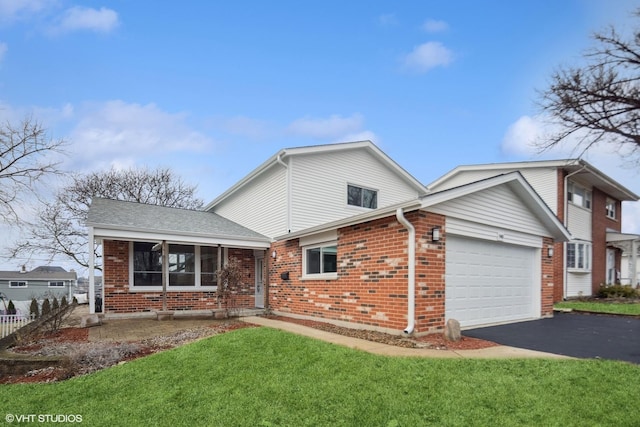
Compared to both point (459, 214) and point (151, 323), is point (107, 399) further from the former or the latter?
point (459, 214)

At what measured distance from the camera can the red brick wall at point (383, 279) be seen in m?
8.03

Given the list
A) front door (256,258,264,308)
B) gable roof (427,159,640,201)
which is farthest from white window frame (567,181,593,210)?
front door (256,258,264,308)

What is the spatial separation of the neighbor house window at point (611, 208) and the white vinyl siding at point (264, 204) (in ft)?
67.4

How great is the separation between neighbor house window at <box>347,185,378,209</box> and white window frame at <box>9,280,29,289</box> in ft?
143

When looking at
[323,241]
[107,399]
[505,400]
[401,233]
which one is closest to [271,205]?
[323,241]

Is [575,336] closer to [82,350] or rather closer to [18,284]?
[82,350]

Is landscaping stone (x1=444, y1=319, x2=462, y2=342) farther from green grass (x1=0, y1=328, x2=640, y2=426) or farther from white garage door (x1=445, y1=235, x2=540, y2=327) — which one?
green grass (x1=0, y1=328, x2=640, y2=426)

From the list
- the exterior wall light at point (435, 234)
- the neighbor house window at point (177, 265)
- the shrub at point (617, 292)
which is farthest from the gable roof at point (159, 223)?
the shrub at point (617, 292)

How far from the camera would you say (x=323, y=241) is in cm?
1111

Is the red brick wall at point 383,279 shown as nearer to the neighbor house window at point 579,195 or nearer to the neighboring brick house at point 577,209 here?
the neighboring brick house at point 577,209

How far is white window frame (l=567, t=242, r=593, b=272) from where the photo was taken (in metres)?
19.0

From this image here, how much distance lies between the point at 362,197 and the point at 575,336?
904 cm

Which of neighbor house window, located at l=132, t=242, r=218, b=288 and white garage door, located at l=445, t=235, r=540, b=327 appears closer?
white garage door, located at l=445, t=235, r=540, b=327

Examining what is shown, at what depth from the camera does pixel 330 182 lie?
14750 mm
